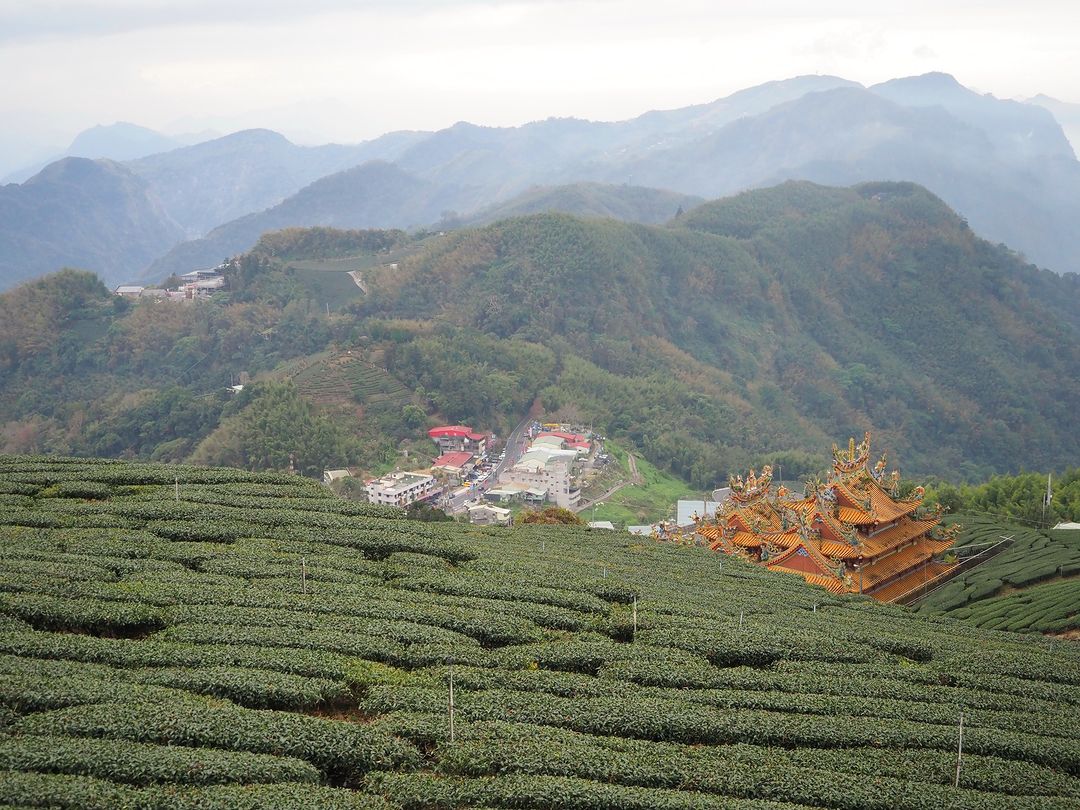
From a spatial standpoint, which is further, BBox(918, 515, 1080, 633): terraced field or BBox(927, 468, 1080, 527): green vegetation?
BBox(927, 468, 1080, 527): green vegetation

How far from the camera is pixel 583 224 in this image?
119 meters

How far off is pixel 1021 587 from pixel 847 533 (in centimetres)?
552

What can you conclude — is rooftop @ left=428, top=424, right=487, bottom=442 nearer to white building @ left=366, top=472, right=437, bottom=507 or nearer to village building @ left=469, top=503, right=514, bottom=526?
white building @ left=366, top=472, right=437, bottom=507

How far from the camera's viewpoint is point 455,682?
1589cm

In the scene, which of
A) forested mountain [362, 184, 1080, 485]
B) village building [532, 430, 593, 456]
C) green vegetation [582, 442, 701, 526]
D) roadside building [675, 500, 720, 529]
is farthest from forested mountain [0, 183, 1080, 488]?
roadside building [675, 500, 720, 529]

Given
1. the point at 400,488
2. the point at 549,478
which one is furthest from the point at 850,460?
the point at 549,478

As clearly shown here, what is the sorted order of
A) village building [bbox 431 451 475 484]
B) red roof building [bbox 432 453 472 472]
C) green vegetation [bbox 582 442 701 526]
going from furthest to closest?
red roof building [bbox 432 453 472 472] < village building [bbox 431 451 475 484] < green vegetation [bbox 582 442 701 526]

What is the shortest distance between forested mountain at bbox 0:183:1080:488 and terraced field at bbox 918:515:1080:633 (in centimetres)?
4040

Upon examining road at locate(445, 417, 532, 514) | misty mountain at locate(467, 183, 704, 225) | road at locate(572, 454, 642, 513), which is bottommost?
road at locate(572, 454, 642, 513)

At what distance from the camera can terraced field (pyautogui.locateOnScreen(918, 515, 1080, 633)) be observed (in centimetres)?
2448

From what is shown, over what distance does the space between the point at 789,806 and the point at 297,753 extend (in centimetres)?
693

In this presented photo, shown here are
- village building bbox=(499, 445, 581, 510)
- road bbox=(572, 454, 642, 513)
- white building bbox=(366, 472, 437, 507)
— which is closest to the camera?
white building bbox=(366, 472, 437, 507)

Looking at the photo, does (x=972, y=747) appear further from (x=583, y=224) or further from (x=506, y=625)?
(x=583, y=224)

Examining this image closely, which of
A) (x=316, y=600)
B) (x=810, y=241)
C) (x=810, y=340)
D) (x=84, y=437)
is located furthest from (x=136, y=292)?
(x=316, y=600)
